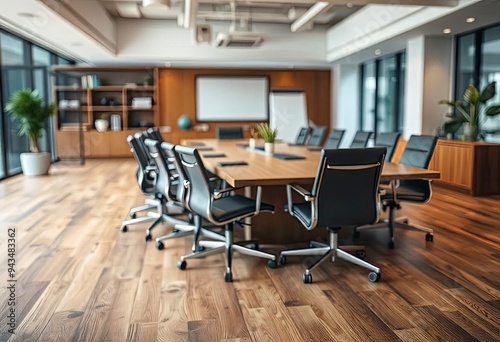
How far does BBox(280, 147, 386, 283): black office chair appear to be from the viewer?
3025 mm

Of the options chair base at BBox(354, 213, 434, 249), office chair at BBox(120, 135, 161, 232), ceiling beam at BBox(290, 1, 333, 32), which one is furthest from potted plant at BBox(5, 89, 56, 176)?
chair base at BBox(354, 213, 434, 249)

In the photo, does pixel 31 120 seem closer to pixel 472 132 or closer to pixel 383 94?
pixel 472 132

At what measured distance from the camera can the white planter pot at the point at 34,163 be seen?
8.19 m

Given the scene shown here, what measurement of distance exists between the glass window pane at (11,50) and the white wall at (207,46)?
1933mm

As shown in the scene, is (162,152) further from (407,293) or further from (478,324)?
(478,324)

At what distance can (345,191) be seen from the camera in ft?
10.3

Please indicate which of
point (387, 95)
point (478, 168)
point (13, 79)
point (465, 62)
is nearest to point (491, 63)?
point (465, 62)

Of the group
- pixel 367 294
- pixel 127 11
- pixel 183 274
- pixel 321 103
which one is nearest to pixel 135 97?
pixel 127 11

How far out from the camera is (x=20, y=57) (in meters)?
8.59

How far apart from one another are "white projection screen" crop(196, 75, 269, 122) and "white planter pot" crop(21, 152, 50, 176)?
4.33 metres

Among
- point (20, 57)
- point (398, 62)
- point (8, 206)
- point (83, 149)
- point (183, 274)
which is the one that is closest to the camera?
point (183, 274)

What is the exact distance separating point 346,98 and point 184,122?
4005mm

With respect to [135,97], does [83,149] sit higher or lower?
lower

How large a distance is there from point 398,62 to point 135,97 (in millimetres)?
6085
